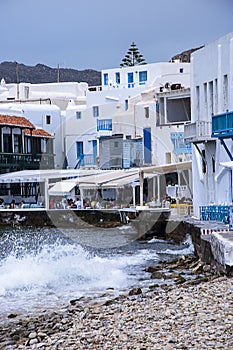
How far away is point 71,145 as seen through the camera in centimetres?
6372

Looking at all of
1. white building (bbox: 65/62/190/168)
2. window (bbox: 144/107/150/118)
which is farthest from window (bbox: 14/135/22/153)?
window (bbox: 144/107/150/118)

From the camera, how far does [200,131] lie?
28.8 meters

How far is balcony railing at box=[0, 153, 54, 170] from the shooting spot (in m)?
56.5

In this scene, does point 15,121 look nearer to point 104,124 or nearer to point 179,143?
point 104,124

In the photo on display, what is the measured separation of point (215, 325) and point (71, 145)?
5248 centimetres

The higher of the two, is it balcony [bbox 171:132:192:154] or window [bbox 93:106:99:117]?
window [bbox 93:106:99:117]

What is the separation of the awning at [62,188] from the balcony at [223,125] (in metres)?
23.0

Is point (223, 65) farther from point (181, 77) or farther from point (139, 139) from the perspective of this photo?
point (181, 77)

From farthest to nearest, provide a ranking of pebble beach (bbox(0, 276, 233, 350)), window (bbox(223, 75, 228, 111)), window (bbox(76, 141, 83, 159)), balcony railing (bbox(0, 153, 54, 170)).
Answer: window (bbox(76, 141, 83, 159))
balcony railing (bbox(0, 153, 54, 170))
window (bbox(223, 75, 228, 111))
pebble beach (bbox(0, 276, 233, 350))

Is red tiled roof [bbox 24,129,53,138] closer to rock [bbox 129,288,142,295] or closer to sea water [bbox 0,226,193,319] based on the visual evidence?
sea water [bbox 0,226,193,319]

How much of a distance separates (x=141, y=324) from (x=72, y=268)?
10.9 meters

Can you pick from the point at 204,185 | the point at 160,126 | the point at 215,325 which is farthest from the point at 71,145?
the point at 215,325

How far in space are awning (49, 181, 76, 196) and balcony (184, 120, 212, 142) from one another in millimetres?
18929

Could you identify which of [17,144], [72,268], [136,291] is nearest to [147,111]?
[17,144]
